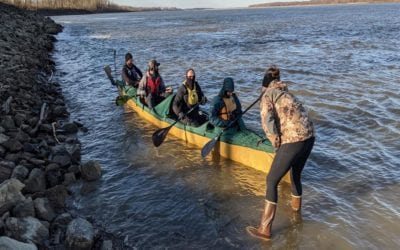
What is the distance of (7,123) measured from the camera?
10.5m

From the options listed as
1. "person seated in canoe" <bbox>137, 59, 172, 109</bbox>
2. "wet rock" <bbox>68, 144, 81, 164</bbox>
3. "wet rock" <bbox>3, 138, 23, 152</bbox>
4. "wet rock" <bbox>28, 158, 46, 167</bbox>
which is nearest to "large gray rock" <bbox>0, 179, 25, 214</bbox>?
"wet rock" <bbox>28, 158, 46, 167</bbox>

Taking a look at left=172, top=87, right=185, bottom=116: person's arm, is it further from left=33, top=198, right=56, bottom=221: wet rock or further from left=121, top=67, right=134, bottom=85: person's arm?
left=33, top=198, right=56, bottom=221: wet rock

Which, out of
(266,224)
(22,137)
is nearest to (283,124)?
(266,224)

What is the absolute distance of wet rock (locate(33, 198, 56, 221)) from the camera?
7105 mm

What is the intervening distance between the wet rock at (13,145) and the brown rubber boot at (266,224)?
5128 mm

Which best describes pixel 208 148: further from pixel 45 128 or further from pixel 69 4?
pixel 69 4

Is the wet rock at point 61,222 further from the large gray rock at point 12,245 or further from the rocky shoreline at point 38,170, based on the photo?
the large gray rock at point 12,245

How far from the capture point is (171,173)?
9.66 metres

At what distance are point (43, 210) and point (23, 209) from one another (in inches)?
14.0

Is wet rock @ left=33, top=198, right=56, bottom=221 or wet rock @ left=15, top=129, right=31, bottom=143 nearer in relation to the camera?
wet rock @ left=33, top=198, right=56, bottom=221

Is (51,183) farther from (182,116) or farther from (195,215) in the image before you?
(182,116)

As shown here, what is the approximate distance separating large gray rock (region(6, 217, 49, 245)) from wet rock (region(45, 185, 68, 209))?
107 cm

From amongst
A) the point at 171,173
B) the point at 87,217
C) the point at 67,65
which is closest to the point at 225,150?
the point at 171,173

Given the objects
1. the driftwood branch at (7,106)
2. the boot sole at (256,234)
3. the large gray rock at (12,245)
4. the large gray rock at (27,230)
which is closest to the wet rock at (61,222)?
the large gray rock at (27,230)
